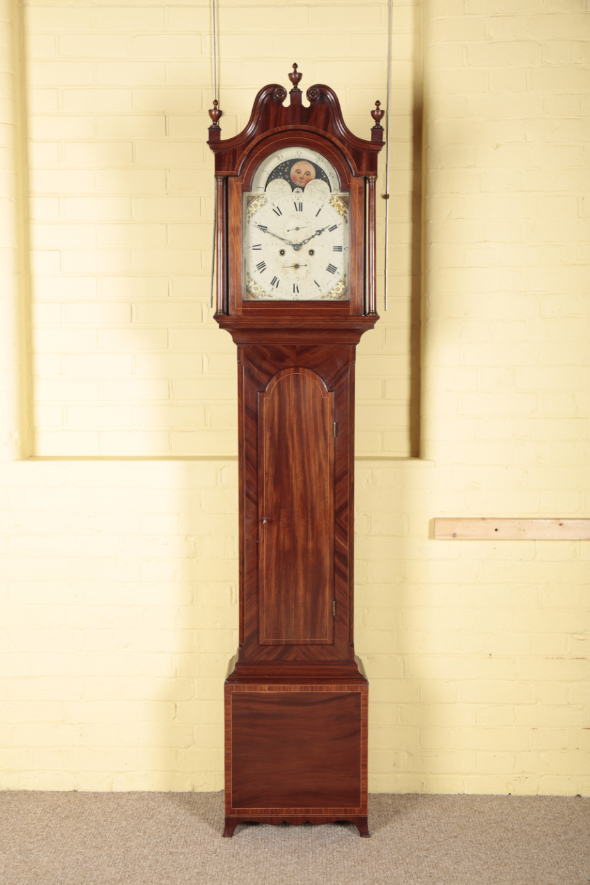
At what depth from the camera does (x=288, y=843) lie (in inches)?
87.1

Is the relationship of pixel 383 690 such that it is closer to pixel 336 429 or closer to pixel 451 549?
pixel 451 549

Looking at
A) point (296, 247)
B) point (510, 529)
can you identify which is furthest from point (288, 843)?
point (296, 247)

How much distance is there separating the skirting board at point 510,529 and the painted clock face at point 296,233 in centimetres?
94

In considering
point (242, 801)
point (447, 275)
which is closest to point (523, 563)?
point (447, 275)

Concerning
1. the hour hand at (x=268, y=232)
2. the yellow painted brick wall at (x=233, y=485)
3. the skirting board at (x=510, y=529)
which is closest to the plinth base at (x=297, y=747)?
the yellow painted brick wall at (x=233, y=485)

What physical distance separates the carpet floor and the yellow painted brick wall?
0.33 feet

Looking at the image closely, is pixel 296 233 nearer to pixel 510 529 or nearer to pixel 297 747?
pixel 510 529

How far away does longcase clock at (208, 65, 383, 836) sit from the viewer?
6.75ft

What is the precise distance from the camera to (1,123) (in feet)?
8.06

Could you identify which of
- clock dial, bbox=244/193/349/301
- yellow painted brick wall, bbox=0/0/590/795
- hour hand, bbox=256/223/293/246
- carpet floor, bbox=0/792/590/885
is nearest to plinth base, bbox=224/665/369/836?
carpet floor, bbox=0/792/590/885

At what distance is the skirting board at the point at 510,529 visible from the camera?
8.16 ft

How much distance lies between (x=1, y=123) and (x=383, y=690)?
2477 millimetres

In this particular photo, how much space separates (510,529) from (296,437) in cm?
91

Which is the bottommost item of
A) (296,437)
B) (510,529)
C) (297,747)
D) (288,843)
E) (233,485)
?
(288,843)
